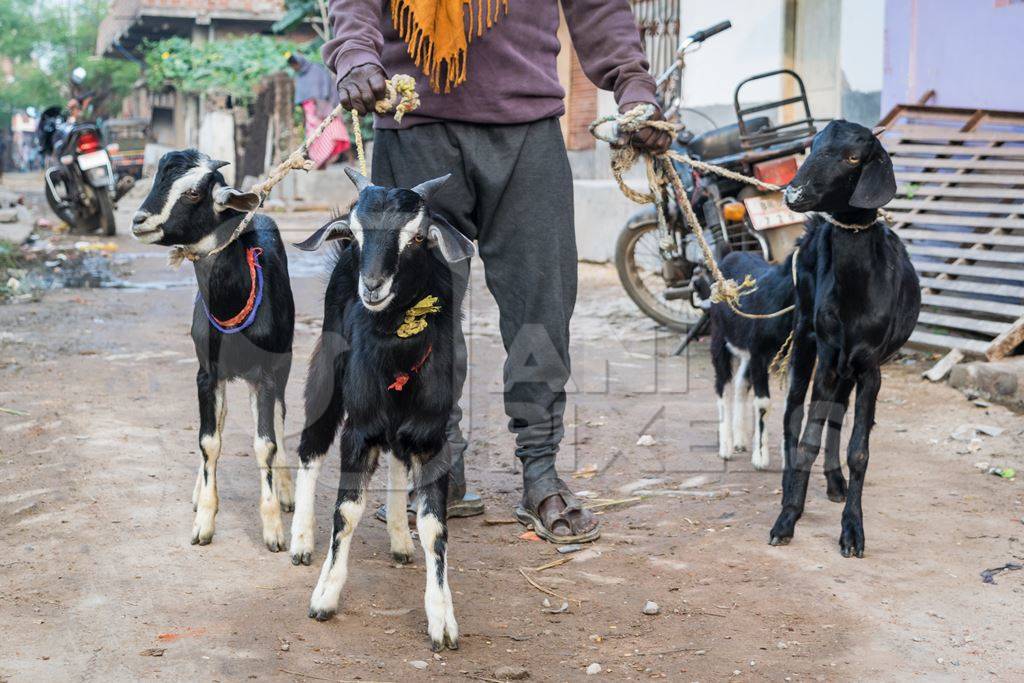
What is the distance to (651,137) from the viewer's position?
3.89 m

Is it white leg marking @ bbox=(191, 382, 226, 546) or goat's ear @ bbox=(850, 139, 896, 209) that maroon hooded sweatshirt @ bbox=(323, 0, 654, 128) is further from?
white leg marking @ bbox=(191, 382, 226, 546)

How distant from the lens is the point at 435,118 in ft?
12.4

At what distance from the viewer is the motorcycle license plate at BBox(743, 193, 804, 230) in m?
6.52

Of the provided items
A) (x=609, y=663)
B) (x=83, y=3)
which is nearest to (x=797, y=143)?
(x=609, y=663)

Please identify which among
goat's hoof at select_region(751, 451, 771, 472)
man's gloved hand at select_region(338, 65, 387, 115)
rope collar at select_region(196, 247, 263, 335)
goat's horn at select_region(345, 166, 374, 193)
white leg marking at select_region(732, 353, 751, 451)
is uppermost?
man's gloved hand at select_region(338, 65, 387, 115)

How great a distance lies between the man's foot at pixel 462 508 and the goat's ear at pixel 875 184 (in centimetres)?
173

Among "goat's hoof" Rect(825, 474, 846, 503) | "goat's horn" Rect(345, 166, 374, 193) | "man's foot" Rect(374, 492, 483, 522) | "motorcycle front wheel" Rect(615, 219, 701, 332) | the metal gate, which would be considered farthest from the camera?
the metal gate

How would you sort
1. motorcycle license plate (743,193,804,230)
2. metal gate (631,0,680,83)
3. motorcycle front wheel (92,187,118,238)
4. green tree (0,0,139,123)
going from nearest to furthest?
motorcycle license plate (743,193,804,230) < metal gate (631,0,680,83) < motorcycle front wheel (92,187,118,238) < green tree (0,0,139,123)

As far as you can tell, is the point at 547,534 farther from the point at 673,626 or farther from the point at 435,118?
the point at 435,118

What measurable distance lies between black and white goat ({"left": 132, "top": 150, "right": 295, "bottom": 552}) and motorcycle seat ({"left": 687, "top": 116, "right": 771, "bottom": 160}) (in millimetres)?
3932

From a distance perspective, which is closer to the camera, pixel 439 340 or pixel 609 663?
pixel 609 663

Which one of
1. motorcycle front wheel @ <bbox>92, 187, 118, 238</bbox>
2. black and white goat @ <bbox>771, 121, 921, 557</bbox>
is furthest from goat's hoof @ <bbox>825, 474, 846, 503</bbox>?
motorcycle front wheel @ <bbox>92, 187, 118, 238</bbox>

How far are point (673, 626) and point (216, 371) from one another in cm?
174

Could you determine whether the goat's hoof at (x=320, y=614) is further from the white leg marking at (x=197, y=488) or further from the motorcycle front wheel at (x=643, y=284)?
the motorcycle front wheel at (x=643, y=284)
